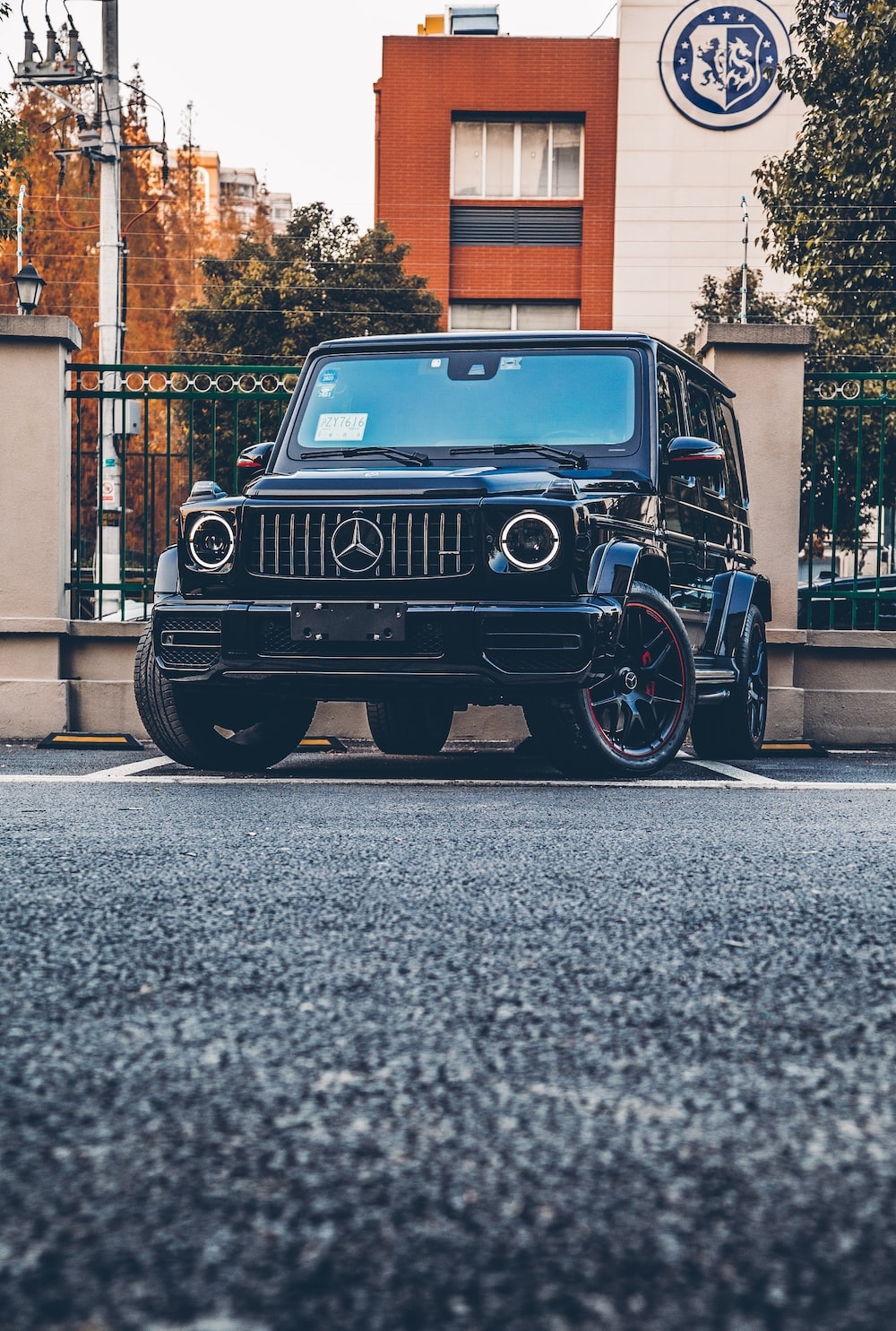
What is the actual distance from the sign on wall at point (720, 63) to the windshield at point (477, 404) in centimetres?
3773

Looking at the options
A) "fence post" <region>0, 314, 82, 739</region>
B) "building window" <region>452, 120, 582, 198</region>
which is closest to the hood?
"fence post" <region>0, 314, 82, 739</region>

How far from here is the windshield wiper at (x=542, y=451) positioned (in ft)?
22.0

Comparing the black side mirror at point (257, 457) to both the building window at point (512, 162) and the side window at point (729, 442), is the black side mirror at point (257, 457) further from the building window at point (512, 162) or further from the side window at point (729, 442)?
the building window at point (512, 162)

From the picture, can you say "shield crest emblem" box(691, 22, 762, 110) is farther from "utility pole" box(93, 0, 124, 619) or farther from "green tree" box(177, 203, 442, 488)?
"utility pole" box(93, 0, 124, 619)

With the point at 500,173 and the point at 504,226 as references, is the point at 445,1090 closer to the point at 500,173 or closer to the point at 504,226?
the point at 504,226

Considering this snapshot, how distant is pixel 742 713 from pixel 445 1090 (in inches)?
238

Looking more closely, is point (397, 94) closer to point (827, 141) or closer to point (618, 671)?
point (827, 141)

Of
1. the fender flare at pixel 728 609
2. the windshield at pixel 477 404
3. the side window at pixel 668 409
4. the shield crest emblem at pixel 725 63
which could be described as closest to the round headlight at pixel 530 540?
the windshield at pixel 477 404

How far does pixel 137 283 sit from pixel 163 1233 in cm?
5228

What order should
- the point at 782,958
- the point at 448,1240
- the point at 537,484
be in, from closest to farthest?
the point at 448,1240 < the point at 782,958 < the point at 537,484

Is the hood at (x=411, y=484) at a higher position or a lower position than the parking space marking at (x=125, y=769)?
higher

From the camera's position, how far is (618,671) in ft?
20.6

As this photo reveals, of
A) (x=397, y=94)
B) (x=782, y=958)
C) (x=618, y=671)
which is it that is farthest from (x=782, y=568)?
(x=397, y=94)

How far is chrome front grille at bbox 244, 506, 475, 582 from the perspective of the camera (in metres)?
6.09
